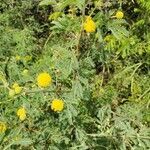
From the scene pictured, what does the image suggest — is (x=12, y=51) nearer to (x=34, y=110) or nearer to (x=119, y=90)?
(x=119, y=90)

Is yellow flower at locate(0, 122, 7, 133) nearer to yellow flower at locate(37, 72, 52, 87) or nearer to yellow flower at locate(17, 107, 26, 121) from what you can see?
yellow flower at locate(17, 107, 26, 121)

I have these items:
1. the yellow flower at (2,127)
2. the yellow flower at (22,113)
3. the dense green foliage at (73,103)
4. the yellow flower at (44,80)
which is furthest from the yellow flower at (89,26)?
the yellow flower at (2,127)

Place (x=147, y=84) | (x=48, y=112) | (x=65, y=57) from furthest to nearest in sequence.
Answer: (x=147, y=84) < (x=48, y=112) < (x=65, y=57)

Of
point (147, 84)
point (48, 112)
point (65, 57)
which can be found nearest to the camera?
point (65, 57)

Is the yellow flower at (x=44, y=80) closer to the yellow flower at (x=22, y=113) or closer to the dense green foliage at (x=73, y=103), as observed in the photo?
the dense green foliage at (x=73, y=103)

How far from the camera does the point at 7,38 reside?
4078mm

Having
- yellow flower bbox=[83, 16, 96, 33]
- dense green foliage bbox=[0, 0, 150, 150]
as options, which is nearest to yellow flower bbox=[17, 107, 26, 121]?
dense green foliage bbox=[0, 0, 150, 150]

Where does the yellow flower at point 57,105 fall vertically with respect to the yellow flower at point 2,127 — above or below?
above

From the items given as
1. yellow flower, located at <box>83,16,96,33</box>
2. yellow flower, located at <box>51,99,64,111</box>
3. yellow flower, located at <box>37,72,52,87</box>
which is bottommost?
yellow flower, located at <box>51,99,64,111</box>

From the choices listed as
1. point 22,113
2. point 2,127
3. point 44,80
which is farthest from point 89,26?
point 2,127

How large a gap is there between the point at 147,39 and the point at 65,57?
5.00 feet

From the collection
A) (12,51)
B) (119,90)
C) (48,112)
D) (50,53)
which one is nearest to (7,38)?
(12,51)

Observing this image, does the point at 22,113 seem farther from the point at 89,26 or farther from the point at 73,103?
the point at 89,26

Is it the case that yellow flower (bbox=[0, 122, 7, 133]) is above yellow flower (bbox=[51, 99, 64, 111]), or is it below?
below
